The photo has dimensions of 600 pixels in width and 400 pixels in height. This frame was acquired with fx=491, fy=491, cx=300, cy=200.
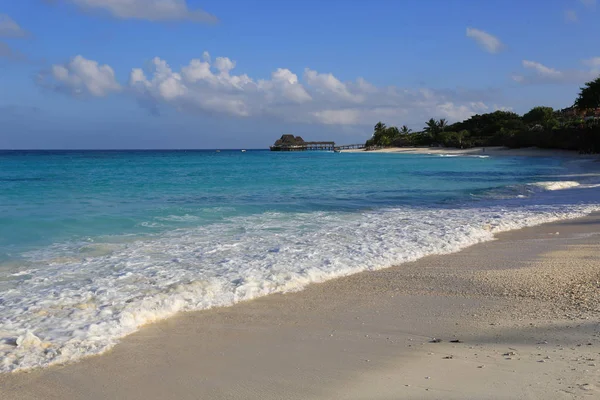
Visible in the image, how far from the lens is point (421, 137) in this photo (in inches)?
4471

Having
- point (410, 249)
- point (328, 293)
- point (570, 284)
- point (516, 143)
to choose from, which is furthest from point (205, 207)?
point (516, 143)

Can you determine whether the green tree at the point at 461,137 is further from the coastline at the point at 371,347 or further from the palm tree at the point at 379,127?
the coastline at the point at 371,347

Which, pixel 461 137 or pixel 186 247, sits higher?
pixel 461 137

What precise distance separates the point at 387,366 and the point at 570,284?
3.50m

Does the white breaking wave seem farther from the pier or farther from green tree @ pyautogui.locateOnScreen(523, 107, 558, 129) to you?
the pier

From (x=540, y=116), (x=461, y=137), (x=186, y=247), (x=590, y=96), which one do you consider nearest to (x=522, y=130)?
(x=540, y=116)

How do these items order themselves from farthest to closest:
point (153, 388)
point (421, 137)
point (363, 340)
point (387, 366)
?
point (421, 137) < point (363, 340) < point (387, 366) < point (153, 388)

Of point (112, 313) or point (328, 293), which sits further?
point (328, 293)

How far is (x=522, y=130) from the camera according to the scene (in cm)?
8494

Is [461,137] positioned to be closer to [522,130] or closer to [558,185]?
[522,130]

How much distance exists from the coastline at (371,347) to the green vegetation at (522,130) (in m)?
51.6

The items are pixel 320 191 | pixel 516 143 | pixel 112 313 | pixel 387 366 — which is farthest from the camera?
pixel 516 143

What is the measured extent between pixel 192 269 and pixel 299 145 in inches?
5652

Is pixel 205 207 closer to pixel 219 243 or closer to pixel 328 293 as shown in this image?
pixel 219 243
